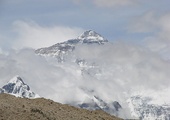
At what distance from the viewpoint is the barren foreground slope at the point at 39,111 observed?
2025 inches

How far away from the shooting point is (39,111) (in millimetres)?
54312

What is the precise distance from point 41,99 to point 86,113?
7.13 metres

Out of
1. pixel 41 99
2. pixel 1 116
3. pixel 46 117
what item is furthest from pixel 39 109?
pixel 41 99

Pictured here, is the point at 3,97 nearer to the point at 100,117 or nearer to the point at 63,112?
→ the point at 63,112

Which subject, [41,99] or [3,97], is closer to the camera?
[3,97]

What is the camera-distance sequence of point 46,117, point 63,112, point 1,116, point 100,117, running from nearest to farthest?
point 1,116 < point 46,117 < point 63,112 < point 100,117

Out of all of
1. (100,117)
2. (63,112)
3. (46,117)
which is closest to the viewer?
(46,117)

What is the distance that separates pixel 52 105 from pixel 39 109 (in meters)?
7.60

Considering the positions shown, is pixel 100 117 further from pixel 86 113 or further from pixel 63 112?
pixel 63 112

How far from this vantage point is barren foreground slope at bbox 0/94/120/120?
5144cm

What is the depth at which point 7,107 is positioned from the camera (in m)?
53.0

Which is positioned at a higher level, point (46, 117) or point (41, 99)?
point (41, 99)

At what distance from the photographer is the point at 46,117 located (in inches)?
2116

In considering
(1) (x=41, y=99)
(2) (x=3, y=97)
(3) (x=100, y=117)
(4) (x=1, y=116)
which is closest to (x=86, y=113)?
(3) (x=100, y=117)
